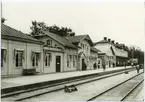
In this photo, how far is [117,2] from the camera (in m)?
7.80

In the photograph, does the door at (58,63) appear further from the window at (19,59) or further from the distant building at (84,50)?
the window at (19,59)

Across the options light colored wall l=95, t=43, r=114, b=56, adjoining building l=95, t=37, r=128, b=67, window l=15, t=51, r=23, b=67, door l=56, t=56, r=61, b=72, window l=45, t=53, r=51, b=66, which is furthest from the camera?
light colored wall l=95, t=43, r=114, b=56

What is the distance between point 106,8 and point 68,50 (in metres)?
15.8

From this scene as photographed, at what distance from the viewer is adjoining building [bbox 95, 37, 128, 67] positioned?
40.3m

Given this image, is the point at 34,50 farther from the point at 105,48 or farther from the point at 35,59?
the point at 105,48

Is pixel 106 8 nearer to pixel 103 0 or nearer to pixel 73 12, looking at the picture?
pixel 103 0

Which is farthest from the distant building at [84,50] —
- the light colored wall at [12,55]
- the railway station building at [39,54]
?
the light colored wall at [12,55]

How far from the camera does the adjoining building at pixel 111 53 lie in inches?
1588

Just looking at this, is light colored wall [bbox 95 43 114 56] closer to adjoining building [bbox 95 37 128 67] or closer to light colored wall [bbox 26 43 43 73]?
adjoining building [bbox 95 37 128 67]

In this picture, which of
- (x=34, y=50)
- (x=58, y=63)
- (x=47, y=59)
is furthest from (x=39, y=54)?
(x=58, y=63)

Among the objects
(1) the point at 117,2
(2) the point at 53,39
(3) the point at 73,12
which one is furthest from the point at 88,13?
(2) the point at 53,39

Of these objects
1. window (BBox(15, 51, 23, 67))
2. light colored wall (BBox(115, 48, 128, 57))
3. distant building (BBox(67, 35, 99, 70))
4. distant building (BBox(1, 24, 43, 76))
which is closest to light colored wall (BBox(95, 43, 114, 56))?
light colored wall (BBox(115, 48, 128, 57))

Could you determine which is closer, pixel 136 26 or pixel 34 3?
pixel 34 3

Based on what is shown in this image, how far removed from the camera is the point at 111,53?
4062 centimetres
